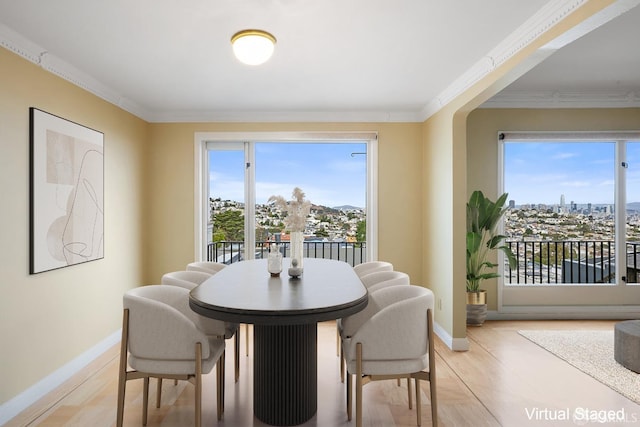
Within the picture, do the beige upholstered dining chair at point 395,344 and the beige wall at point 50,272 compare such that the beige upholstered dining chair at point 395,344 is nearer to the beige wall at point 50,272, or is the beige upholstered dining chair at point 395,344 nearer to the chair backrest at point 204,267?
the chair backrest at point 204,267

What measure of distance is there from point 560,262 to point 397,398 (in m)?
3.32

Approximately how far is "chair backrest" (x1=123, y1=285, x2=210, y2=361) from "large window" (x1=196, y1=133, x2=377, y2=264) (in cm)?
262

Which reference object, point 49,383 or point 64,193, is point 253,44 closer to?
point 64,193

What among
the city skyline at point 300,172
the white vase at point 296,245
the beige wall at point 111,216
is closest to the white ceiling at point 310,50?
the beige wall at point 111,216

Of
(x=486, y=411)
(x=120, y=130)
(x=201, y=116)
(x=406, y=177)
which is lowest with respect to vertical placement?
(x=486, y=411)

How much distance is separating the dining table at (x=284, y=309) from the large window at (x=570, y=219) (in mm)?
3168

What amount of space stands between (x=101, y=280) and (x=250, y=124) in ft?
8.02

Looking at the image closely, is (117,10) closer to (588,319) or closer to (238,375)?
(238,375)

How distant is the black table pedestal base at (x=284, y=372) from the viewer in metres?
2.19

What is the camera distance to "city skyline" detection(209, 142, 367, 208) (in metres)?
4.70

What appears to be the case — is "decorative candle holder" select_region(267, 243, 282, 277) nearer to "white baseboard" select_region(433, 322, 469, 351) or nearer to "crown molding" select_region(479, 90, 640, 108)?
"white baseboard" select_region(433, 322, 469, 351)

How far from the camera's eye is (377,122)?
455 centimetres

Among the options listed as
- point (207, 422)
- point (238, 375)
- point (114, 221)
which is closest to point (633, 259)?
point (238, 375)

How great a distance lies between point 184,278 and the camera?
2.88 meters
